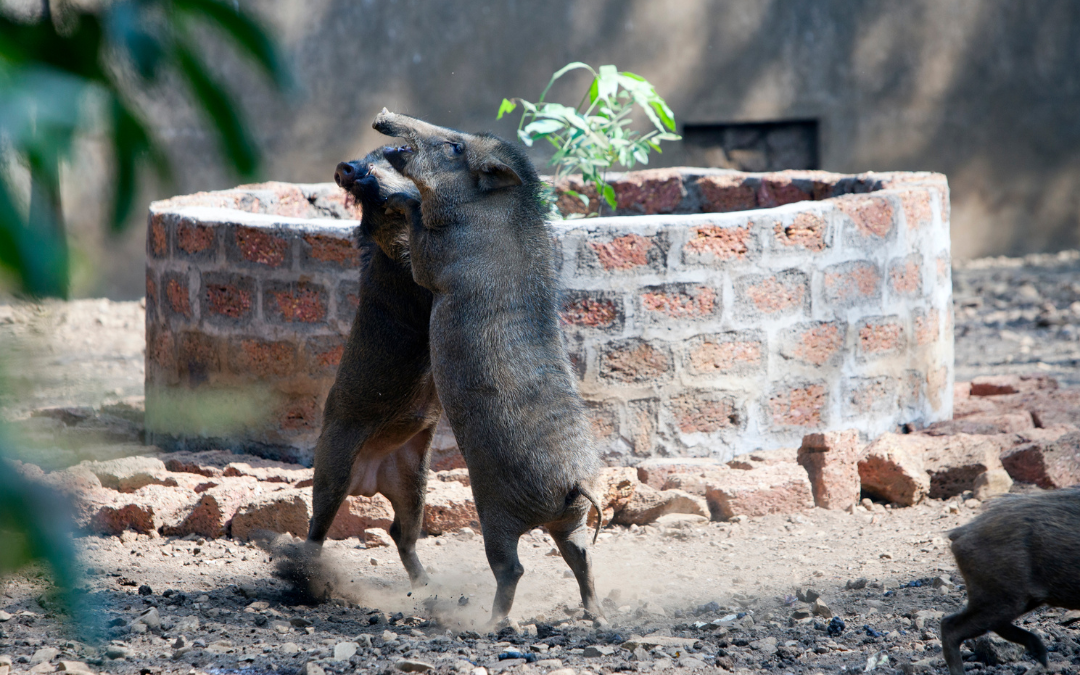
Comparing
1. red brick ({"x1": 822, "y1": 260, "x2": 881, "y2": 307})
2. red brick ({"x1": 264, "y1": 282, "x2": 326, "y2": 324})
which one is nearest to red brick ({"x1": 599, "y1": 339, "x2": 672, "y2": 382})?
red brick ({"x1": 822, "y1": 260, "x2": 881, "y2": 307})

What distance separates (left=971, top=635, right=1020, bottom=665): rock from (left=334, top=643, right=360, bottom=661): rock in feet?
5.68

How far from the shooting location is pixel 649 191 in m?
6.89

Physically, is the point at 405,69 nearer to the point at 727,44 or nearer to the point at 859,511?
the point at 727,44

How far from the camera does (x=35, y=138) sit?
2.17 ft

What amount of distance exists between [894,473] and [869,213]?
1.27 meters

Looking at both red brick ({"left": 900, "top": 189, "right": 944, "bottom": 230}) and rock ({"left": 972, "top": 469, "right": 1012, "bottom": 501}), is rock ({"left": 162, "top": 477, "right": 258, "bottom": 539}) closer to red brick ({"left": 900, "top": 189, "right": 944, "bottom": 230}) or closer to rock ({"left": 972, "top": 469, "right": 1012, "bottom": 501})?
rock ({"left": 972, "top": 469, "right": 1012, "bottom": 501})

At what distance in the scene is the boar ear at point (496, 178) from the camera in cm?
316

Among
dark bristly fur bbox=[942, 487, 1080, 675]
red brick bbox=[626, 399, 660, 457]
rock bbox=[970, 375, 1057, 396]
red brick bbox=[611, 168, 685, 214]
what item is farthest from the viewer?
red brick bbox=[611, 168, 685, 214]

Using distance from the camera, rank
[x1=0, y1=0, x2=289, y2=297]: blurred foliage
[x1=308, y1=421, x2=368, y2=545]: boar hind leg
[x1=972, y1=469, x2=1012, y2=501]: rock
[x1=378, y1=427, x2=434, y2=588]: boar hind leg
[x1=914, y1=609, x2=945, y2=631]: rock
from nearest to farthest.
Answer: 1. [x1=0, y1=0, x2=289, y2=297]: blurred foliage
2. [x1=914, y1=609, x2=945, y2=631]: rock
3. [x1=308, y1=421, x2=368, y2=545]: boar hind leg
4. [x1=378, y1=427, x2=434, y2=588]: boar hind leg
5. [x1=972, y1=469, x2=1012, y2=501]: rock

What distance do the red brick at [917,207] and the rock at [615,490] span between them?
2026 millimetres

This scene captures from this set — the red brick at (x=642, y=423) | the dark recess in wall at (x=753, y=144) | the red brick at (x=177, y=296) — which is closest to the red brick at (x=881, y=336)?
the red brick at (x=642, y=423)

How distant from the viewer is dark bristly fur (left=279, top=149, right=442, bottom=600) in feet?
11.2

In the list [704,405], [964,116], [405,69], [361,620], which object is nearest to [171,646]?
[361,620]

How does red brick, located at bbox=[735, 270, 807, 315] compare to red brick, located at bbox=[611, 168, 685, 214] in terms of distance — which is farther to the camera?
red brick, located at bbox=[611, 168, 685, 214]
